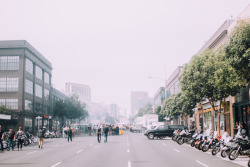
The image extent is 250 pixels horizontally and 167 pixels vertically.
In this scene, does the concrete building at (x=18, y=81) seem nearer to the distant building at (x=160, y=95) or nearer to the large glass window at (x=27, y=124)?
the large glass window at (x=27, y=124)

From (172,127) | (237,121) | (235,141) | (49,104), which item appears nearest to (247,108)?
(237,121)

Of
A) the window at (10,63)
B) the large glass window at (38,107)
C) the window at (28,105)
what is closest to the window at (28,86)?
the window at (28,105)

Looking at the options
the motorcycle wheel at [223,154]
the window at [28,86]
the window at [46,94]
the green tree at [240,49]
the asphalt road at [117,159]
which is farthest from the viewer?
the window at [46,94]

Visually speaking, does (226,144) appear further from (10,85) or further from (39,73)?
(39,73)

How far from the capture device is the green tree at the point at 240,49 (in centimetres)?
1570

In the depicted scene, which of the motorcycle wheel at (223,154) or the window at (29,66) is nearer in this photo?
the motorcycle wheel at (223,154)

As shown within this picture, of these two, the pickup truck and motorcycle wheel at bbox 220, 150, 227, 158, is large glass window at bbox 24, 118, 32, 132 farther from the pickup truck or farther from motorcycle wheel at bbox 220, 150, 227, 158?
motorcycle wheel at bbox 220, 150, 227, 158

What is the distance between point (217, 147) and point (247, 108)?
39.5 ft

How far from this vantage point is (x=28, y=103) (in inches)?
2185

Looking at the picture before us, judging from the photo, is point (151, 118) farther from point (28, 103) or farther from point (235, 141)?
point (235, 141)

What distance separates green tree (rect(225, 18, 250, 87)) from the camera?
1570 centimetres

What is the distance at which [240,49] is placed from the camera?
621 inches

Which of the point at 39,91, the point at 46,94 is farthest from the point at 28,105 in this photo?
the point at 46,94

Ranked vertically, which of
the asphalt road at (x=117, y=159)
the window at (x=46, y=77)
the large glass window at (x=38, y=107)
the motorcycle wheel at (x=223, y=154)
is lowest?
the asphalt road at (x=117, y=159)
